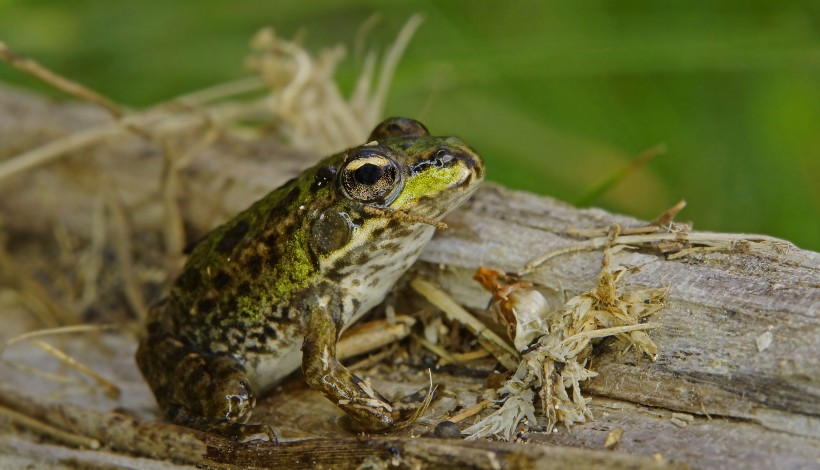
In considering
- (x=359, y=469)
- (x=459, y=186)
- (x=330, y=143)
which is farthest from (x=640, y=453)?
(x=330, y=143)

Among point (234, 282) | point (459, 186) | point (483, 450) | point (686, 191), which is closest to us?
point (483, 450)

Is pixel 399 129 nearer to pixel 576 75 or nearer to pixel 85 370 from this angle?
pixel 85 370

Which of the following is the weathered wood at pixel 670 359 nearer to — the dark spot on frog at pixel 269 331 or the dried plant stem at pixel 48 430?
the dried plant stem at pixel 48 430

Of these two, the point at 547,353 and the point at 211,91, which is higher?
the point at 211,91

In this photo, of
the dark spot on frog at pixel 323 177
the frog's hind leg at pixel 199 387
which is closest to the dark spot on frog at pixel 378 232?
the dark spot on frog at pixel 323 177

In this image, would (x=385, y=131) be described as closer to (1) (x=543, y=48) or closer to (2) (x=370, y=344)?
(2) (x=370, y=344)
